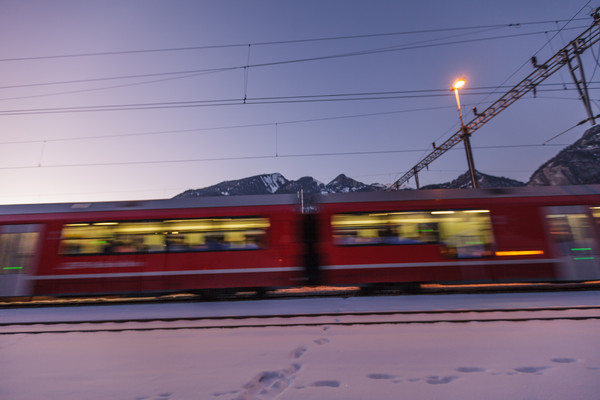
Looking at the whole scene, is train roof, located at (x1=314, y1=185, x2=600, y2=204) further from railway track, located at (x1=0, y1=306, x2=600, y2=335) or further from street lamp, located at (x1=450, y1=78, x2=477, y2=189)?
street lamp, located at (x1=450, y1=78, x2=477, y2=189)

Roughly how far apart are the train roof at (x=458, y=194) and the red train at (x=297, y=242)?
1.5 inches

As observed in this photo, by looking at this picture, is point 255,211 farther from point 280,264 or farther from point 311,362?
point 311,362

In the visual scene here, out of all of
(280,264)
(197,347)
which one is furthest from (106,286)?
(197,347)

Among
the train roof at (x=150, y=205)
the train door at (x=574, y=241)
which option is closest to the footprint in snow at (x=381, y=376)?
the train roof at (x=150, y=205)

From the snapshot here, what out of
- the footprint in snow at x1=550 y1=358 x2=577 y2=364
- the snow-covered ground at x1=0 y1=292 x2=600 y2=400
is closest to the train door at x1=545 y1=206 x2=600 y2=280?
the snow-covered ground at x1=0 y1=292 x2=600 y2=400

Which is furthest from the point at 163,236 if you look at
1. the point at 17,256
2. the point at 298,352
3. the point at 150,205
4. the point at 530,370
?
the point at 530,370

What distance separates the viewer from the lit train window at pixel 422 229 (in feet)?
25.6

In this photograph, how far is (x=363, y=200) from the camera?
8117 millimetres

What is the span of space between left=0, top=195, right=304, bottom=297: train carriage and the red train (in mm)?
28

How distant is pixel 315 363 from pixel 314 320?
2.35 meters

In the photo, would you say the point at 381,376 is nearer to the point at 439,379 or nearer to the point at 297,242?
the point at 439,379

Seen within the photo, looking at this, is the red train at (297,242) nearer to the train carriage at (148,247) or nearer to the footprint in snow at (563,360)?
the train carriage at (148,247)

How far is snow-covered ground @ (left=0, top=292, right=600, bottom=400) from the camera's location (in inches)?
94.4

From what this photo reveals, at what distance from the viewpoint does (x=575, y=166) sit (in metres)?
90.9
